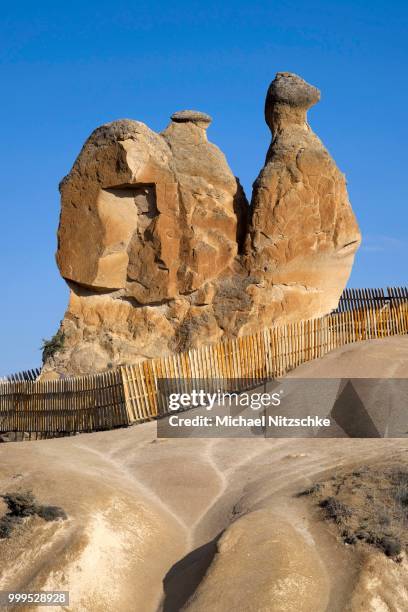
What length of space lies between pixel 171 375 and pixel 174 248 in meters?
4.65

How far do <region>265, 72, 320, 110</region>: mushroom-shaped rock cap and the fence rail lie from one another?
5528mm

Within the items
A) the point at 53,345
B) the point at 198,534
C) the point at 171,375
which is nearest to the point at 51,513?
the point at 198,534

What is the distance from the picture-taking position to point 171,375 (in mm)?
17391

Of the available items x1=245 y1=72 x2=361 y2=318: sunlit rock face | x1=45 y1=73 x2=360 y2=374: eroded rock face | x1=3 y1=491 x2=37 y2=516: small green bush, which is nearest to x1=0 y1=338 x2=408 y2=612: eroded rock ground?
x1=3 y1=491 x2=37 y2=516: small green bush

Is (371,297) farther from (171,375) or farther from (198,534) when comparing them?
(198,534)

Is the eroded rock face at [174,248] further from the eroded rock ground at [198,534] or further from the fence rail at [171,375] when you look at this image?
the eroded rock ground at [198,534]

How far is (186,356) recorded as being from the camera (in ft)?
57.8

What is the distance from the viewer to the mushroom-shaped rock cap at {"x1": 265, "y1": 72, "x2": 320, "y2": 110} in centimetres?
2180

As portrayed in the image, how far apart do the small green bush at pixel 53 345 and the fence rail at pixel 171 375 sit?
132 centimetres

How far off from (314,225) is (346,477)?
11602mm

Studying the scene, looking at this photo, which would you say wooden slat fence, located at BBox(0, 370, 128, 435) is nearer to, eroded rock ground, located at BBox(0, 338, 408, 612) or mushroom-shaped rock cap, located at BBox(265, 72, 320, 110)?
eroded rock ground, located at BBox(0, 338, 408, 612)

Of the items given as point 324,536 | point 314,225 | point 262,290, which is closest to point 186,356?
point 262,290

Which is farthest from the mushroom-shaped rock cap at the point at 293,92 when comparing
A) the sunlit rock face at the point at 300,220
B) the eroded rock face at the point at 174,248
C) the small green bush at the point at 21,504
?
the small green bush at the point at 21,504

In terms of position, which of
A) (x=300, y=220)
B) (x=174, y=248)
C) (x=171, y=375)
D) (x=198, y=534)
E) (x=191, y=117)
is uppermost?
(x=191, y=117)
